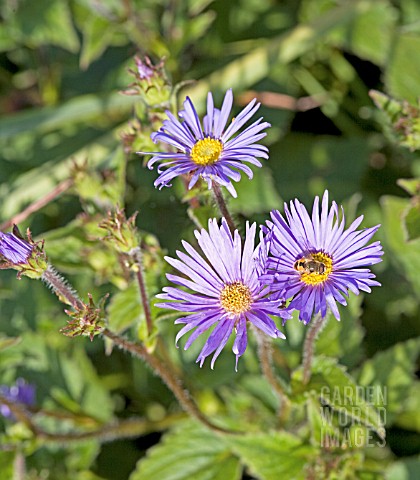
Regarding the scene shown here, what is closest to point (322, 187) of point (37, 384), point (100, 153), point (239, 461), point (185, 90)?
point (185, 90)

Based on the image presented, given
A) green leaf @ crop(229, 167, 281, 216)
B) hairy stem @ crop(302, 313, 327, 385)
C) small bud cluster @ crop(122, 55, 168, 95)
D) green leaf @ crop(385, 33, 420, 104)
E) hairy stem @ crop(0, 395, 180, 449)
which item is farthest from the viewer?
green leaf @ crop(385, 33, 420, 104)

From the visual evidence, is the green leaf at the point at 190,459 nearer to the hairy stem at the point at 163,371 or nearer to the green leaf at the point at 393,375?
the hairy stem at the point at 163,371

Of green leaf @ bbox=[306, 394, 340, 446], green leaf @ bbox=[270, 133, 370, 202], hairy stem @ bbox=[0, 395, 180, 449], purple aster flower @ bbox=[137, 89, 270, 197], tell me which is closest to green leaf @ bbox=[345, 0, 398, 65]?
green leaf @ bbox=[270, 133, 370, 202]

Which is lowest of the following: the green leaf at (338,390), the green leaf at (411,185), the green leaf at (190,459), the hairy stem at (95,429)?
the green leaf at (190,459)

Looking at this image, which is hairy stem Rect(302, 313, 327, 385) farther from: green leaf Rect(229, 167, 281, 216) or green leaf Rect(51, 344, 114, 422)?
green leaf Rect(51, 344, 114, 422)

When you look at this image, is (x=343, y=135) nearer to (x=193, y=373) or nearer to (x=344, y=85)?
(x=344, y=85)

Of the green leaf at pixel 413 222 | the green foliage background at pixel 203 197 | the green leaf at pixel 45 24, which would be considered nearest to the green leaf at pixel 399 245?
the green foliage background at pixel 203 197
